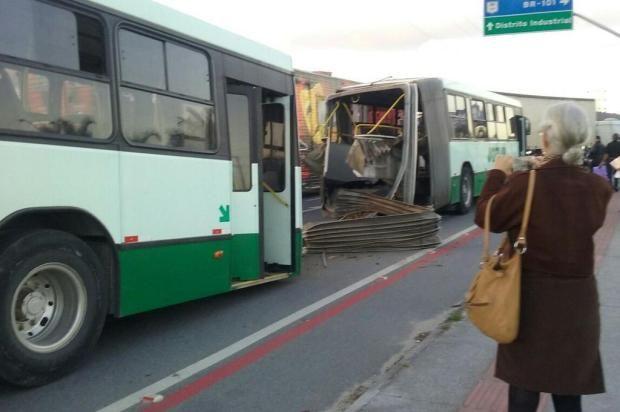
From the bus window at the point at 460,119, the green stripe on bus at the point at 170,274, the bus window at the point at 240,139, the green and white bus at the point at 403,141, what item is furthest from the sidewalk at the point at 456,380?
the bus window at the point at 460,119

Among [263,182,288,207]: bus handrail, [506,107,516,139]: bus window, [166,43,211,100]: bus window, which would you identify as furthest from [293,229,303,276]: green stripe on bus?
[506,107,516,139]: bus window

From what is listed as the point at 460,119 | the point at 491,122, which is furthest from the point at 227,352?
the point at 491,122

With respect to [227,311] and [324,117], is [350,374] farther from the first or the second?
[324,117]

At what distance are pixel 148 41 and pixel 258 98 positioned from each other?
1.73 m

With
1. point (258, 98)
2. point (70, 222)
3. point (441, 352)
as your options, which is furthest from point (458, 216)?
point (70, 222)

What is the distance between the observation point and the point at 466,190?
604 inches

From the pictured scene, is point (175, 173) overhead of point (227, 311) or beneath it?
overhead

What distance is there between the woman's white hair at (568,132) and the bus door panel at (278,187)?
4.85 meters

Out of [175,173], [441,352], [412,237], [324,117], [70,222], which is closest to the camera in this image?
[70,222]

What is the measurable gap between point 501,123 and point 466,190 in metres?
3.81

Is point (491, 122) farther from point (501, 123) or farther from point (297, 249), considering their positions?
point (297, 249)

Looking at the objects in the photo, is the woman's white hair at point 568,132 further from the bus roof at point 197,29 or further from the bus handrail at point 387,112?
the bus handrail at point 387,112

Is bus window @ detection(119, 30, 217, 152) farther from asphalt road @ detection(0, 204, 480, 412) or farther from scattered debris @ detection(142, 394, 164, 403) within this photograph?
scattered debris @ detection(142, 394, 164, 403)

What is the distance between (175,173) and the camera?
18.3 feet
